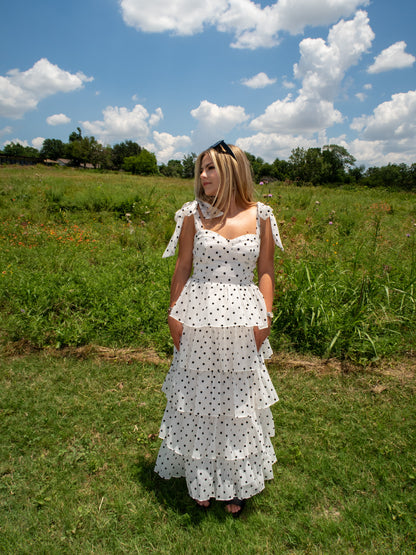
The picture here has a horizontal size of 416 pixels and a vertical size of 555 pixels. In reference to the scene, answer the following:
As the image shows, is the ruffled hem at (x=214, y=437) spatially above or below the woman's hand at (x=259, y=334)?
below

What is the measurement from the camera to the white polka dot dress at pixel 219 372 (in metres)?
1.83

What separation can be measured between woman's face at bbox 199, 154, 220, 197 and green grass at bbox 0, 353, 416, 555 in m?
1.90

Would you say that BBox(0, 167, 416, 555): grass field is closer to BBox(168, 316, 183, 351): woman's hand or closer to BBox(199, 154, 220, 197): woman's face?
BBox(168, 316, 183, 351): woman's hand

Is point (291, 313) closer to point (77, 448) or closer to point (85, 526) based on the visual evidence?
point (77, 448)

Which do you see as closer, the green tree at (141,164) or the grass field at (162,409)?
the grass field at (162,409)

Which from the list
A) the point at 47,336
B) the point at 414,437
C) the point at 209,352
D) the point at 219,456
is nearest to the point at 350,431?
the point at 414,437

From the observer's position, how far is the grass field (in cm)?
198

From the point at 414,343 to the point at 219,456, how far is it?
302 centimetres

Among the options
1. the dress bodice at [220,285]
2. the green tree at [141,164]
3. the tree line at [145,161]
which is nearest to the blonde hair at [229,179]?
the dress bodice at [220,285]

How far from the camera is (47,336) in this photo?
4.01 metres

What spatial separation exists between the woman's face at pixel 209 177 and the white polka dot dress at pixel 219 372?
0.12m

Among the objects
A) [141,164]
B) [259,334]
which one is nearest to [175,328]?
[259,334]

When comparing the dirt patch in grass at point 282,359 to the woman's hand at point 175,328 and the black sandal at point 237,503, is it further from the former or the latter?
the woman's hand at point 175,328

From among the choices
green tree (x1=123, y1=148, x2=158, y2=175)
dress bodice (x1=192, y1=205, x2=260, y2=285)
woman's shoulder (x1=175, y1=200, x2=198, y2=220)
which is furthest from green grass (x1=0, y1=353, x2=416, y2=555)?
green tree (x1=123, y1=148, x2=158, y2=175)
